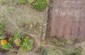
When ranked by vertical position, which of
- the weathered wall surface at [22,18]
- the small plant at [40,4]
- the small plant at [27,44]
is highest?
the small plant at [40,4]

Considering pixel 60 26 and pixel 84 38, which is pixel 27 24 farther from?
pixel 84 38

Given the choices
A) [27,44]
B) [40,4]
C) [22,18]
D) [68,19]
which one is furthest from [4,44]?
[68,19]

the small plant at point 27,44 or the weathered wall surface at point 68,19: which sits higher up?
Result: the weathered wall surface at point 68,19

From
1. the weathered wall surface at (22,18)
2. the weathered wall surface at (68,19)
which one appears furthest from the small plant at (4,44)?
the weathered wall surface at (68,19)

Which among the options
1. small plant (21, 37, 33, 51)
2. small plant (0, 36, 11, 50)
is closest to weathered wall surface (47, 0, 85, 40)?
small plant (21, 37, 33, 51)

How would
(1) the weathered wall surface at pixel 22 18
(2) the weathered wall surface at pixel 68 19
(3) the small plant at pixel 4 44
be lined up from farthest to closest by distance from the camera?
(1) the weathered wall surface at pixel 22 18 < (3) the small plant at pixel 4 44 < (2) the weathered wall surface at pixel 68 19

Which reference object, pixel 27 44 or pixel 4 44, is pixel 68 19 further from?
pixel 4 44

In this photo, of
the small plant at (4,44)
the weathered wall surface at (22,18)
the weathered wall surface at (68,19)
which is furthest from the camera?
the weathered wall surface at (22,18)

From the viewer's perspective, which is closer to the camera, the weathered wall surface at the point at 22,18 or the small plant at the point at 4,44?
the small plant at the point at 4,44

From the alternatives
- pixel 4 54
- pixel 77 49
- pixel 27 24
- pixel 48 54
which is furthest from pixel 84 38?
pixel 4 54

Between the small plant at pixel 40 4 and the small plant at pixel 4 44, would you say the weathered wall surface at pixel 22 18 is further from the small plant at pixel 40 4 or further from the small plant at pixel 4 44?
the small plant at pixel 4 44
